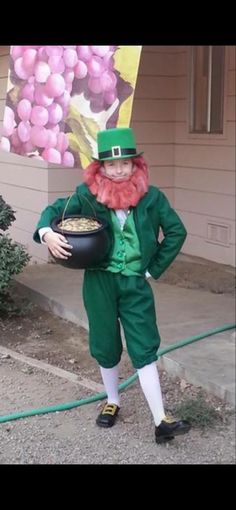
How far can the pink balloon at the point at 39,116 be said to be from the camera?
181 inches

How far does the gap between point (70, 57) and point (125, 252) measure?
5.74 ft

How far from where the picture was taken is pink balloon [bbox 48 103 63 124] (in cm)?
451

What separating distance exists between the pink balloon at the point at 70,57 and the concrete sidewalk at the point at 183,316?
1961 mm

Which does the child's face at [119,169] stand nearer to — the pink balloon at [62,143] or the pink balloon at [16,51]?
the pink balloon at [62,143]

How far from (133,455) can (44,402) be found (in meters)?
0.87

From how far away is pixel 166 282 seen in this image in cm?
659

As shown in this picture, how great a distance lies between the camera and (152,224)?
3520mm

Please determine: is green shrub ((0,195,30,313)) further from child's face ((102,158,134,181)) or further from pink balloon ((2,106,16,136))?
child's face ((102,158,134,181))

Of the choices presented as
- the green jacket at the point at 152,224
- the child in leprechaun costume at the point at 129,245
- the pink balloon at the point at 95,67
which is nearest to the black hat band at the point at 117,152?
the child in leprechaun costume at the point at 129,245

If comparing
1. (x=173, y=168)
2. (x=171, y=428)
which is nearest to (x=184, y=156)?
(x=173, y=168)

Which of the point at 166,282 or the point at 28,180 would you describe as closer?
the point at 166,282

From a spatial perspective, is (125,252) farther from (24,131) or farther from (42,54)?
(42,54)
